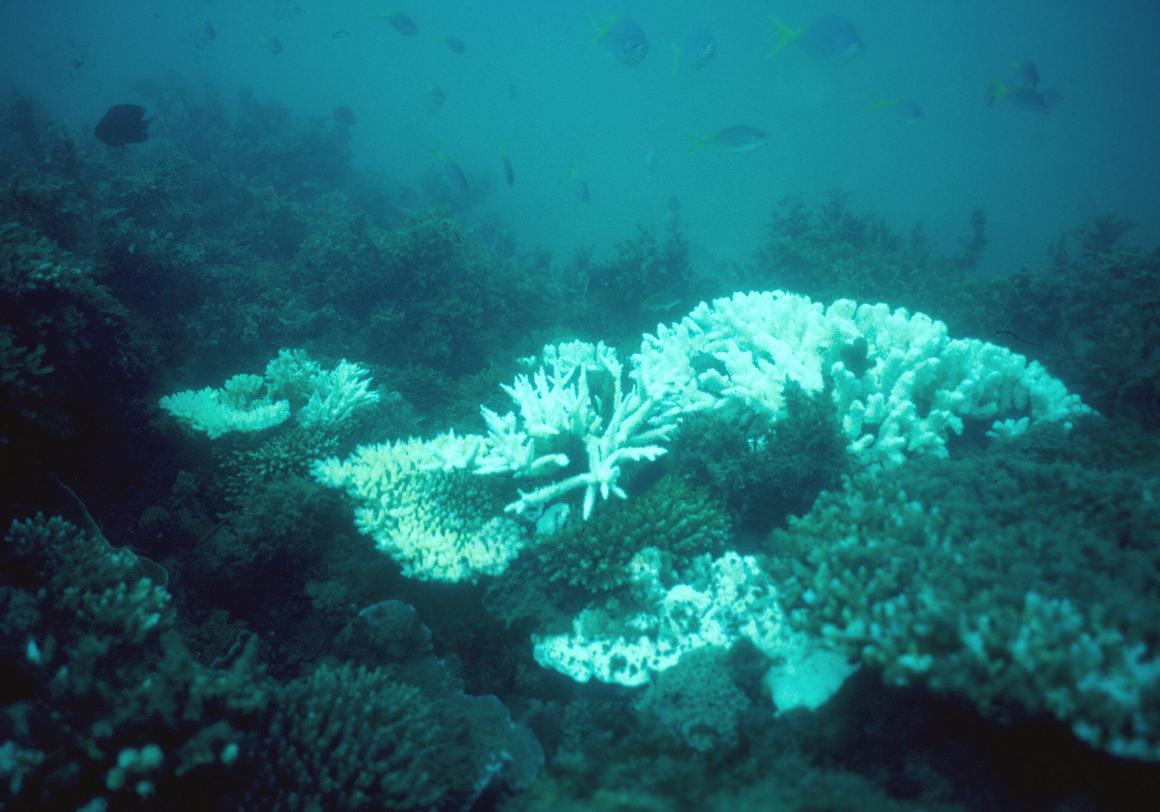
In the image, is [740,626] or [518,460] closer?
[740,626]

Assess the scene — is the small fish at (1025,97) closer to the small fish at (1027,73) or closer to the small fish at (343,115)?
the small fish at (1027,73)

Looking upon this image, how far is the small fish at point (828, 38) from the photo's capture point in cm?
966

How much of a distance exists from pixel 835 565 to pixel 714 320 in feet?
10.2

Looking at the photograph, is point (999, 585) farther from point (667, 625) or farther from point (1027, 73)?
point (1027, 73)

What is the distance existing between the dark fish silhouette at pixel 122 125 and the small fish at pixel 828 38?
416 inches

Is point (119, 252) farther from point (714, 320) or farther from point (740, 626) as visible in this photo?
point (740, 626)

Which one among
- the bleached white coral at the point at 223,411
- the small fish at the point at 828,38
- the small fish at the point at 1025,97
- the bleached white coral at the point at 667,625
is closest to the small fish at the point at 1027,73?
the small fish at the point at 1025,97

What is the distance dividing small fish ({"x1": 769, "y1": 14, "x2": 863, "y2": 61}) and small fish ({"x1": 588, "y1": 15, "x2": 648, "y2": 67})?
128 inches

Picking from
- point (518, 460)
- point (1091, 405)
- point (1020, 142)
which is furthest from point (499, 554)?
point (1020, 142)

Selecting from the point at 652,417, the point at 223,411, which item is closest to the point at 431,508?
the point at 652,417

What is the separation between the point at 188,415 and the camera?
15.5 feet

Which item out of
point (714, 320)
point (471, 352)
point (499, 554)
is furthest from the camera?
point (471, 352)

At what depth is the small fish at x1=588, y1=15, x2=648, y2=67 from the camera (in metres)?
8.29

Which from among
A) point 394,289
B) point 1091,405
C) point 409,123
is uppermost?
point 409,123
